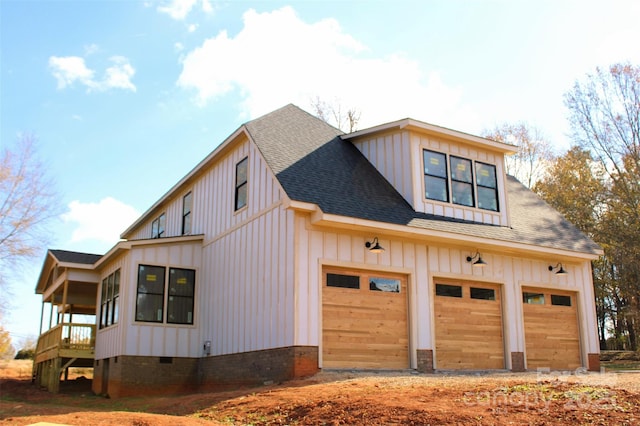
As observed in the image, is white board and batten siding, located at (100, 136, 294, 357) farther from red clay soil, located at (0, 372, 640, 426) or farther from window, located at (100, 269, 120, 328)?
red clay soil, located at (0, 372, 640, 426)

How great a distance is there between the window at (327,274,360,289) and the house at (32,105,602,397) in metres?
0.03

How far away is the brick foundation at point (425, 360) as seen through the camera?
14.1m

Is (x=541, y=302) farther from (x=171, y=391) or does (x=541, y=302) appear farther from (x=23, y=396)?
(x=23, y=396)

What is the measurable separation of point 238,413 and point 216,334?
638 cm

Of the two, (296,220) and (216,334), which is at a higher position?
(296,220)

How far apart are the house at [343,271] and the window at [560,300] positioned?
0.17 ft

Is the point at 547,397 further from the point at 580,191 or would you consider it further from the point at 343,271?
the point at 580,191

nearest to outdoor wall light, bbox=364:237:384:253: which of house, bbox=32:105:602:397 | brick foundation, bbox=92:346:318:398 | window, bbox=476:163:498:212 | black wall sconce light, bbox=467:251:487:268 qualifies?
house, bbox=32:105:602:397

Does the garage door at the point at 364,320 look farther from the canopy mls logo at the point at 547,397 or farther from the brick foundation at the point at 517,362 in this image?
the canopy mls logo at the point at 547,397

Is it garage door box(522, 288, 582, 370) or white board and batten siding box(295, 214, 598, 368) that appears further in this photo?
garage door box(522, 288, 582, 370)

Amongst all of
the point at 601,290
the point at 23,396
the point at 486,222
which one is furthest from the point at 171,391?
the point at 601,290

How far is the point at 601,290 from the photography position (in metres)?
32.8

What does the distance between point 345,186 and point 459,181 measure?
3544 millimetres

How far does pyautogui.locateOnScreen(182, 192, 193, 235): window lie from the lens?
64.4 feet
